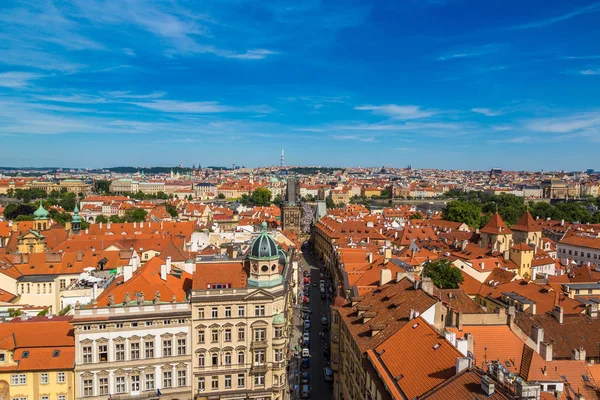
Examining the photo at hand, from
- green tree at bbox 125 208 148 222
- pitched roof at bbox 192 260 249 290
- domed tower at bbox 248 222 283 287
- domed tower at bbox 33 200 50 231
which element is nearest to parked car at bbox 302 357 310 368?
domed tower at bbox 248 222 283 287

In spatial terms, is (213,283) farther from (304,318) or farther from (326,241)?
(326,241)

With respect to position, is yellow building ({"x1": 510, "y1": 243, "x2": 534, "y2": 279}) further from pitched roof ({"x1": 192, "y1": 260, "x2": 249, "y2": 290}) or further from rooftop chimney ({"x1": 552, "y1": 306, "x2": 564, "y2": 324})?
pitched roof ({"x1": 192, "y1": 260, "x2": 249, "y2": 290})

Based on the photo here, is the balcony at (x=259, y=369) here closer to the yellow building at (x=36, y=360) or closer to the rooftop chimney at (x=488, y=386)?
the yellow building at (x=36, y=360)

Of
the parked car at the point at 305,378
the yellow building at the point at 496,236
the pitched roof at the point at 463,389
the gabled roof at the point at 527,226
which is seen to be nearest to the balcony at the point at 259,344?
the parked car at the point at 305,378

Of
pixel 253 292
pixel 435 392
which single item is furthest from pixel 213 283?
pixel 435 392

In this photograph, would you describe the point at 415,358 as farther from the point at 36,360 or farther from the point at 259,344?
the point at 36,360

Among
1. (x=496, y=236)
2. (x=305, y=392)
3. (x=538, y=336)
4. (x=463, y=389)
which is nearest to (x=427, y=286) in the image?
(x=538, y=336)
